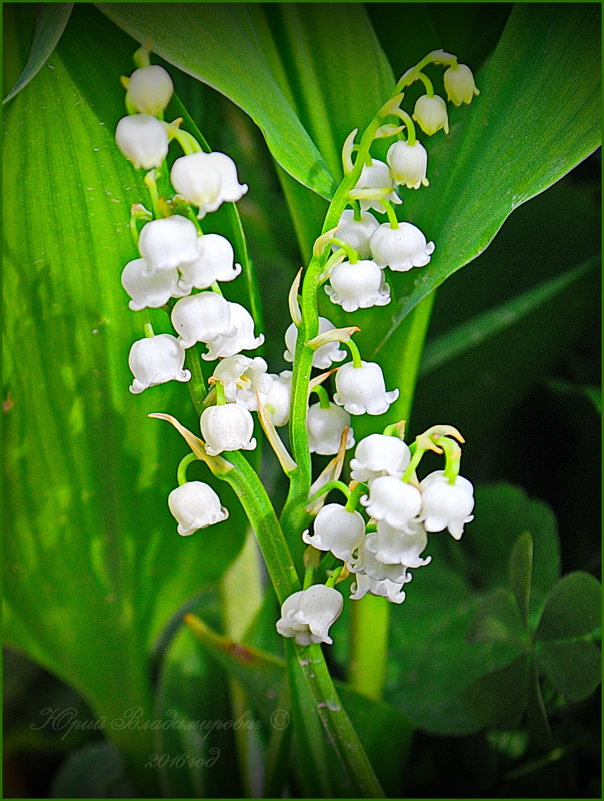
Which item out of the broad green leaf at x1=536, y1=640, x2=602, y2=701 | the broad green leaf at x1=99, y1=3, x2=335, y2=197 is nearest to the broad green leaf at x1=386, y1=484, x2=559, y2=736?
the broad green leaf at x1=536, y1=640, x2=602, y2=701

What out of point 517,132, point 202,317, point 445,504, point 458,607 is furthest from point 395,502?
point 458,607

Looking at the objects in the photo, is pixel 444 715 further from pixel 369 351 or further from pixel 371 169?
pixel 371 169

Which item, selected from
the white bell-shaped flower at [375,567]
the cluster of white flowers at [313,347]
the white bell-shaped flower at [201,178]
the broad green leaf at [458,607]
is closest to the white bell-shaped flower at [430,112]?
the cluster of white flowers at [313,347]

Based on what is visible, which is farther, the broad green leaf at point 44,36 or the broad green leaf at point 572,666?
the broad green leaf at point 572,666

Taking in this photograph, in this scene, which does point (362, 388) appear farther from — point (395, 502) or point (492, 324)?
point (492, 324)

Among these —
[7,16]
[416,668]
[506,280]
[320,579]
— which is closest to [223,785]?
[416,668]

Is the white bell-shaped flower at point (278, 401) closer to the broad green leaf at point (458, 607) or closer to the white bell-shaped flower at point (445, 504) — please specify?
the white bell-shaped flower at point (445, 504)
